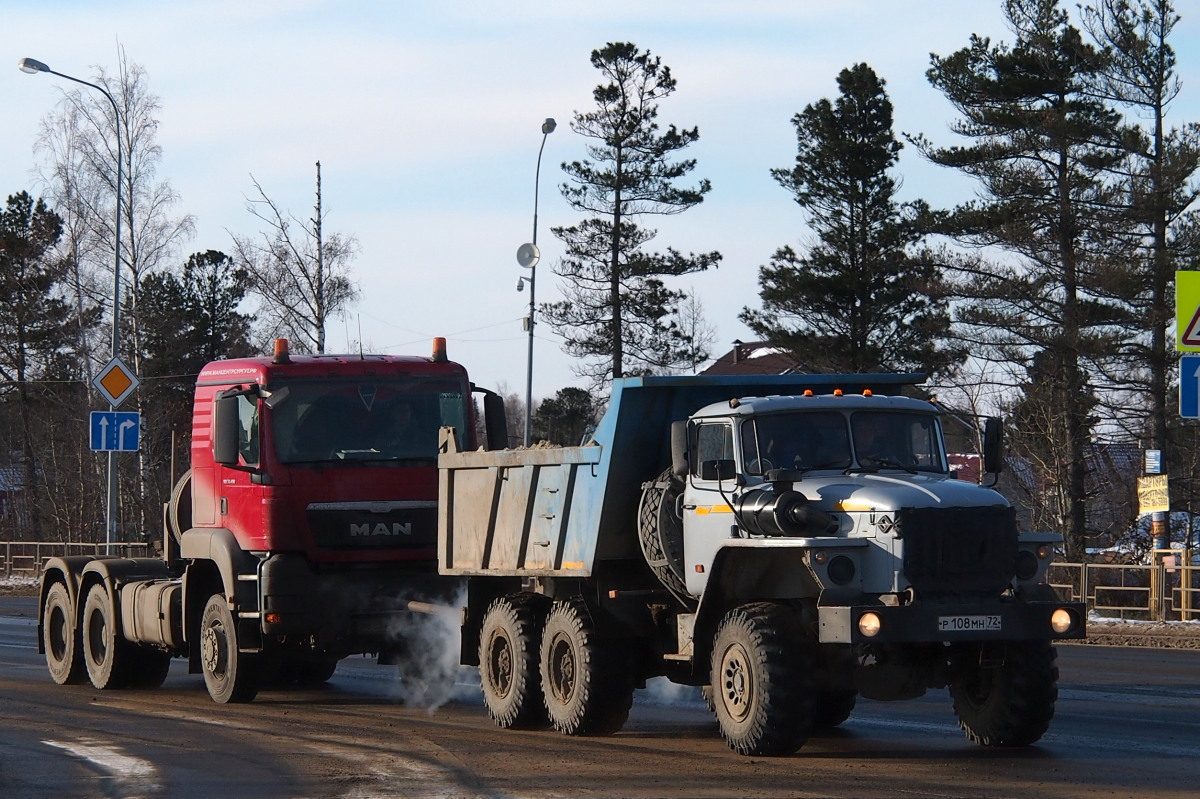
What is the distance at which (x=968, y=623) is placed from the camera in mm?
10898

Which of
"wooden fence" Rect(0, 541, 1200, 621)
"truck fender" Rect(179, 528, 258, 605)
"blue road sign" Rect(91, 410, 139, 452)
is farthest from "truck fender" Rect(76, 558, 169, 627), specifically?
"wooden fence" Rect(0, 541, 1200, 621)

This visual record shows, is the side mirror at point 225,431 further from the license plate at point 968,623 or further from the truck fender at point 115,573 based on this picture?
the license plate at point 968,623

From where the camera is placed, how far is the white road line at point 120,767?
A: 10.4 m

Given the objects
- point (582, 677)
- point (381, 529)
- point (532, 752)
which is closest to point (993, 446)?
point (582, 677)

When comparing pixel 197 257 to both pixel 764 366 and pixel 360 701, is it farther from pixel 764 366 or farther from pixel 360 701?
pixel 360 701

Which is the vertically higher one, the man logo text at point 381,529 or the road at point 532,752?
the man logo text at point 381,529

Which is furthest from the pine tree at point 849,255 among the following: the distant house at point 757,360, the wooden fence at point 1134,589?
the wooden fence at point 1134,589

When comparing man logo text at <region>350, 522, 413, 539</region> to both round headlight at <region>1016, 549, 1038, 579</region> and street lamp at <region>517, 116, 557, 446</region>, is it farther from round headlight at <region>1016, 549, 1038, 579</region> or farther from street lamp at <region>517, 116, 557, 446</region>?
street lamp at <region>517, 116, 557, 446</region>

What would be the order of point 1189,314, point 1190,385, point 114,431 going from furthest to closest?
1. point 114,431
2. point 1190,385
3. point 1189,314

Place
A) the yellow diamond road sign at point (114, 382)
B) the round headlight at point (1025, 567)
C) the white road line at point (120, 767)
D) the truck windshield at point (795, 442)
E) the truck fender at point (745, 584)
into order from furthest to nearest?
the yellow diamond road sign at point (114, 382), the truck windshield at point (795, 442), the round headlight at point (1025, 567), the truck fender at point (745, 584), the white road line at point (120, 767)

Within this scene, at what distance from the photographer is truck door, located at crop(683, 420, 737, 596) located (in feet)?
38.8

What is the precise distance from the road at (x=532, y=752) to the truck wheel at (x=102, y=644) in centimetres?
81

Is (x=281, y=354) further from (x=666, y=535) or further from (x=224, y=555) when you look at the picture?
(x=666, y=535)

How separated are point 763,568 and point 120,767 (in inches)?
185
